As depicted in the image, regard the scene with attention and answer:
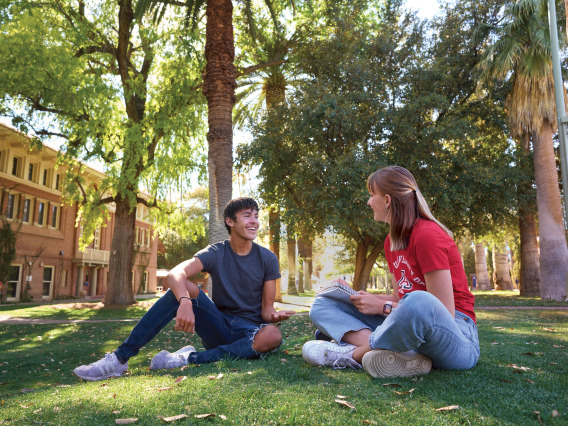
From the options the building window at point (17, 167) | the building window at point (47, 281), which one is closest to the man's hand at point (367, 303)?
the building window at point (17, 167)

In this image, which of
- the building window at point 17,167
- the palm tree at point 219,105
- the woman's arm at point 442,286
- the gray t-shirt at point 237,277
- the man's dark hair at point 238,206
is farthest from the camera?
the building window at point 17,167

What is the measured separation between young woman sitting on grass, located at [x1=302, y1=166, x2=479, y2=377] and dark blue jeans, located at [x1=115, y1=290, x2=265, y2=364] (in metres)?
0.71

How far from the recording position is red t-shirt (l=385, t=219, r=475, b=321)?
2863 millimetres

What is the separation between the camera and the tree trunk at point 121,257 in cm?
1838

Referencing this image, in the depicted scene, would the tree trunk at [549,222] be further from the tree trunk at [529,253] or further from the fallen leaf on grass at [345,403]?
the fallen leaf on grass at [345,403]

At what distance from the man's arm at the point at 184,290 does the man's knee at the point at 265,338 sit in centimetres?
70

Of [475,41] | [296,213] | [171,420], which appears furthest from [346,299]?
[475,41]

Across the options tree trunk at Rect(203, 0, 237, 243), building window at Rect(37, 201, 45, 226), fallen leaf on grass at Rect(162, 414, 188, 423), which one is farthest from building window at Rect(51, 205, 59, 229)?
fallen leaf on grass at Rect(162, 414, 188, 423)

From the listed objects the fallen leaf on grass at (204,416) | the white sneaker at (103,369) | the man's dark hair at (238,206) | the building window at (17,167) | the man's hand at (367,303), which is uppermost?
the building window at (17,167)

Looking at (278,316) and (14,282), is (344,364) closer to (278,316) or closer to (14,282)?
(278,316)

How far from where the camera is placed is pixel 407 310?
8.70ft

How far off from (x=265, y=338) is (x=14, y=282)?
26840 mm

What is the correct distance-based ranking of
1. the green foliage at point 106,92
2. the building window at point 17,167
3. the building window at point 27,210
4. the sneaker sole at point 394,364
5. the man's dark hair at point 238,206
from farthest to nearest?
the building window at point 27,210, the building window at point 17,167, the green foliage at point 106,92, the man's dark hair at point 238,206, the sneaker sole at point 394,364

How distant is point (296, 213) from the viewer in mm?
16656
